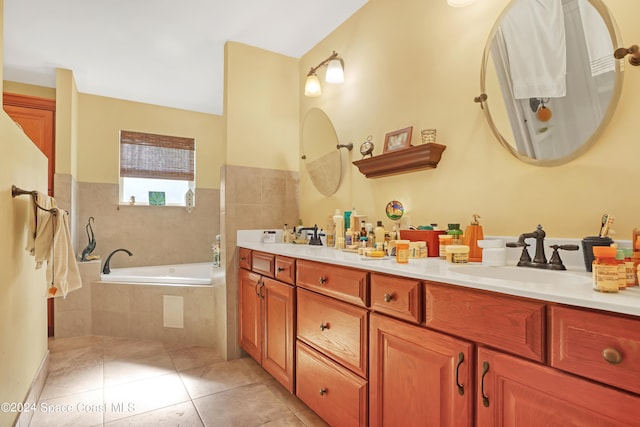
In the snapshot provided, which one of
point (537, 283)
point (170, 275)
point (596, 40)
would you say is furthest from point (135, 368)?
point (596, 40)

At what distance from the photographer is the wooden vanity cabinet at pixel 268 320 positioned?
184cm

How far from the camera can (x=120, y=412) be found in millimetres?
1863

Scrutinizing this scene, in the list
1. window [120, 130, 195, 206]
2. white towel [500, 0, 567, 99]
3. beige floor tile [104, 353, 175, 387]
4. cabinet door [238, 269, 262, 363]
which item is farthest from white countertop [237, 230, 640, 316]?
window [120, 130, 195, 206]

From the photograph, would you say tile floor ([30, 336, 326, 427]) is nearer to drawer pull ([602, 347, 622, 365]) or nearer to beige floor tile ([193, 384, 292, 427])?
beige floor tile ([193, 384, 292, 427])

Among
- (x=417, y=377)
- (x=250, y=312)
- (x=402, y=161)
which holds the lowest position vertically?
(x=250, y=312)

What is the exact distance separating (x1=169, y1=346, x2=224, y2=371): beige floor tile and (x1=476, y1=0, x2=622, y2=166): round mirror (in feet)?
8.14

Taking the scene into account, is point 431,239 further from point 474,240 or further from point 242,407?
point 242,407

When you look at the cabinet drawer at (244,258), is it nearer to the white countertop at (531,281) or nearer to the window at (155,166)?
the white countertop at (531,281)

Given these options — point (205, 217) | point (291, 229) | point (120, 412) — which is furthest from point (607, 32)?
point (205, 217)

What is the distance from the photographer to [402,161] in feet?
5.92

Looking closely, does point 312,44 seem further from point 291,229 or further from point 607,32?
point 607,32

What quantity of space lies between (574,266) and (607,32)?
81 centimetres

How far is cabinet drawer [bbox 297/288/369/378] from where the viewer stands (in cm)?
132

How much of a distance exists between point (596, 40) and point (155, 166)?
4.17m
